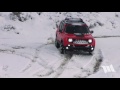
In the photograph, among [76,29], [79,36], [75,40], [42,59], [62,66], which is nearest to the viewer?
[62,66]

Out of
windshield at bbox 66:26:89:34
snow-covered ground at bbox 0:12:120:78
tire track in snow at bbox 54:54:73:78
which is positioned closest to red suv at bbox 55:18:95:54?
windshield at bbox 66:26:89:34

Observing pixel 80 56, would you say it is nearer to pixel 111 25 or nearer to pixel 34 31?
pixel 34 31

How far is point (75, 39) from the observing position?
1767cm

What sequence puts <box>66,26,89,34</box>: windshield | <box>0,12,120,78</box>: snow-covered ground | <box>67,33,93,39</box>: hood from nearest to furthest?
<box>0,12,120,78</box>: snow-covered ground, <box>67,33,93,39</box>: hood, <box>66,26,89,34</box>: windshield

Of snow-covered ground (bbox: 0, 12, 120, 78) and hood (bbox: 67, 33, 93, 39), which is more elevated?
hood (bbox: 67, 33, 93, 39)

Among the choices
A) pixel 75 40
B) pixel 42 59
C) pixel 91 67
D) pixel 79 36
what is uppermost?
pixel 79 36

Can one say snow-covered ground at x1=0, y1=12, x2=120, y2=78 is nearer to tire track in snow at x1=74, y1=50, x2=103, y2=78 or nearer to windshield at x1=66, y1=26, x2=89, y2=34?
tire track in snow at x1=74, y1=50, x2=103, y2=78

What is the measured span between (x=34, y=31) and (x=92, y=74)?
51.8 feet

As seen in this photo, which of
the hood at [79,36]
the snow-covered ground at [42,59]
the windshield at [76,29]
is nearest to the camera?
the snow-covered ground at [42,59]

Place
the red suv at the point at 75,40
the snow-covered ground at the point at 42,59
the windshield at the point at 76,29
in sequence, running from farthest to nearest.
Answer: the windshield at the point at 76,29
the red suv at the point at 75,40
the snow-covered ground at the point at 42,59

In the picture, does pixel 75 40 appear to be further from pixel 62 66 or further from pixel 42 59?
pixel 62 66

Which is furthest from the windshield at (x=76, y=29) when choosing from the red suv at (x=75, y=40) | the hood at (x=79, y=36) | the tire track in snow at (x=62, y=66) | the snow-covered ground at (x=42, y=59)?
the tire track in snow at (x=62, y=66)

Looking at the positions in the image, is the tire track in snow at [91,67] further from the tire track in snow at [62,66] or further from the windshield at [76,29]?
the windshield at [76,29]

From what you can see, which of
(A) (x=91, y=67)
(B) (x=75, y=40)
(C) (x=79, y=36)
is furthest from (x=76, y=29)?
(A) (x=91, y=67)
